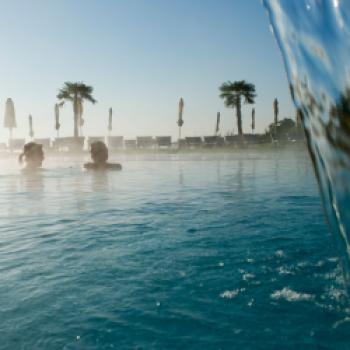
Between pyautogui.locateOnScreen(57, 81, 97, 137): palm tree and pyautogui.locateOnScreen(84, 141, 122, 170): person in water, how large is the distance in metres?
30.4

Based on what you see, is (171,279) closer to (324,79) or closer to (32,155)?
(324,79)

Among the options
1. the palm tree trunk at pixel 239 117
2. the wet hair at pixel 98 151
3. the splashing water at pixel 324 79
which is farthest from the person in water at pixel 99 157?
the palm tree trunk at pixel 239 117

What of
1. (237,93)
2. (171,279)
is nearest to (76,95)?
(237,93)

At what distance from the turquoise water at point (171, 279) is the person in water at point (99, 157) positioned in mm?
10680

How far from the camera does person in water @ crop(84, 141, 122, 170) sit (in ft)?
59.8

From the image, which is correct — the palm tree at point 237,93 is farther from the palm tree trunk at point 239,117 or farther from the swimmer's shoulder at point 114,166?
the swimmer's shoulder at point 114,166

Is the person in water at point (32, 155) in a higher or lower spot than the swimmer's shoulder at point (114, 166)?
higher

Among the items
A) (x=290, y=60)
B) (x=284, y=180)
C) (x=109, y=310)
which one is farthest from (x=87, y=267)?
(x=284, y=180)

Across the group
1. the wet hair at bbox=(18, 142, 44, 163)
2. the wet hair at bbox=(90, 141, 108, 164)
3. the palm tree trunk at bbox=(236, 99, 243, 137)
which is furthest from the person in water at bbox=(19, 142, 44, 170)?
the palm tree trunk at bbox=(236, 99, 243, 137)

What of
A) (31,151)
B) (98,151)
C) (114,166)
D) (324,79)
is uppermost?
(31,151)

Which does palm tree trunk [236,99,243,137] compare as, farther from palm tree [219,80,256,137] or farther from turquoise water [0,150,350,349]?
turquoise water [0,150,350,349]

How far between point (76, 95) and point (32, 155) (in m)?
31.0

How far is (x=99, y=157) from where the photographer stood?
60.6 feet

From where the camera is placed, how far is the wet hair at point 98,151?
1819 cm
